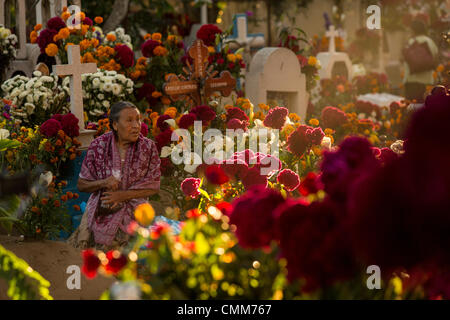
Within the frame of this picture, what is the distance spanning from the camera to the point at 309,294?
1501 millimetres

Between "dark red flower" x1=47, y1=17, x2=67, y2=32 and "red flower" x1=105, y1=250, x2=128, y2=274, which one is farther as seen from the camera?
"dark red flower" x1=47, y1=17, x2=67, y2=32

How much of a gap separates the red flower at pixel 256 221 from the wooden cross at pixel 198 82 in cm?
364

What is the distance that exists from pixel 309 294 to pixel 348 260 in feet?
0.48

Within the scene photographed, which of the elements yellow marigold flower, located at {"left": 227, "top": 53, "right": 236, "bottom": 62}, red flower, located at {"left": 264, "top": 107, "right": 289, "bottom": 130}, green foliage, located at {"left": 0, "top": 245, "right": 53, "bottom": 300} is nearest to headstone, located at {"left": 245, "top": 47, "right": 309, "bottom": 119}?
yellow marigold flower, located at {"left": 227, "top": 53, "right": 236, "bottom": 62}

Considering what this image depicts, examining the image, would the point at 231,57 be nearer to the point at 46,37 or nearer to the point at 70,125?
the point at 46,37

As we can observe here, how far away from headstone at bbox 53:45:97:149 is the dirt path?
1550 millimetres

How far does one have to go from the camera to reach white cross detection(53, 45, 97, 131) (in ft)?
17.2

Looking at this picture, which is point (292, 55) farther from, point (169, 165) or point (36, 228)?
point (36, 228)

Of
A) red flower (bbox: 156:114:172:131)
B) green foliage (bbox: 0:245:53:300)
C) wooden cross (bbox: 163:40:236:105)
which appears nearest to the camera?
green foliage (bbox: 0:245:53:300)

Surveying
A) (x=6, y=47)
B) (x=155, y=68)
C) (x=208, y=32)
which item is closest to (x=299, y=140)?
(x=208, y=32)

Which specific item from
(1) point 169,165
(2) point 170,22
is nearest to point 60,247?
(1) point 169,165

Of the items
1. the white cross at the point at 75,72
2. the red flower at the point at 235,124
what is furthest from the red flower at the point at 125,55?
the red flower at the point at 235,124

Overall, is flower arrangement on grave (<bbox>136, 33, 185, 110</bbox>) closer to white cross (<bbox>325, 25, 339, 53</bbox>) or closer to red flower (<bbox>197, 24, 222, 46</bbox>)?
red flower (<bbox>197, 24, 222, 46</bbox>)

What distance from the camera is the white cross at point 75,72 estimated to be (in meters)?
5.24
